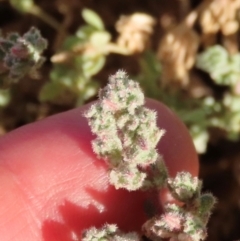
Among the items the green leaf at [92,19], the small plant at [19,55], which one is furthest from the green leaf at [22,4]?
the small plant at [19,55]

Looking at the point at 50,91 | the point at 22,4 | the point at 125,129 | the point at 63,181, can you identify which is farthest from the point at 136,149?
the point at 22,4

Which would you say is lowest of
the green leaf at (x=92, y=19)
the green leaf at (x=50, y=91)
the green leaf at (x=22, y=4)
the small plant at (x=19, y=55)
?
the green leaf at (x=50, y=91)

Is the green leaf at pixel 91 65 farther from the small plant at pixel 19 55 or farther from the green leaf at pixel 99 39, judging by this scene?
the small plant at pixel 19 55

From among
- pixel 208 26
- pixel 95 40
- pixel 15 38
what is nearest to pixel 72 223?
pixel 15 38

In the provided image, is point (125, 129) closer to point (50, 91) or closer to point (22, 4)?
point (50, 91)

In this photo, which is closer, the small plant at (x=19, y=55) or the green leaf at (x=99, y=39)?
the small plant at (x=19, y=55)

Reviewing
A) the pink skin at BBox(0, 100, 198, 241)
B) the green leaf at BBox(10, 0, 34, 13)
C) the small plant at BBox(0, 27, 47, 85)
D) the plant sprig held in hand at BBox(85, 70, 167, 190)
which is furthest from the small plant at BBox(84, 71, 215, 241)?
the green leaf at BBox(10, 0, 34, 13)
